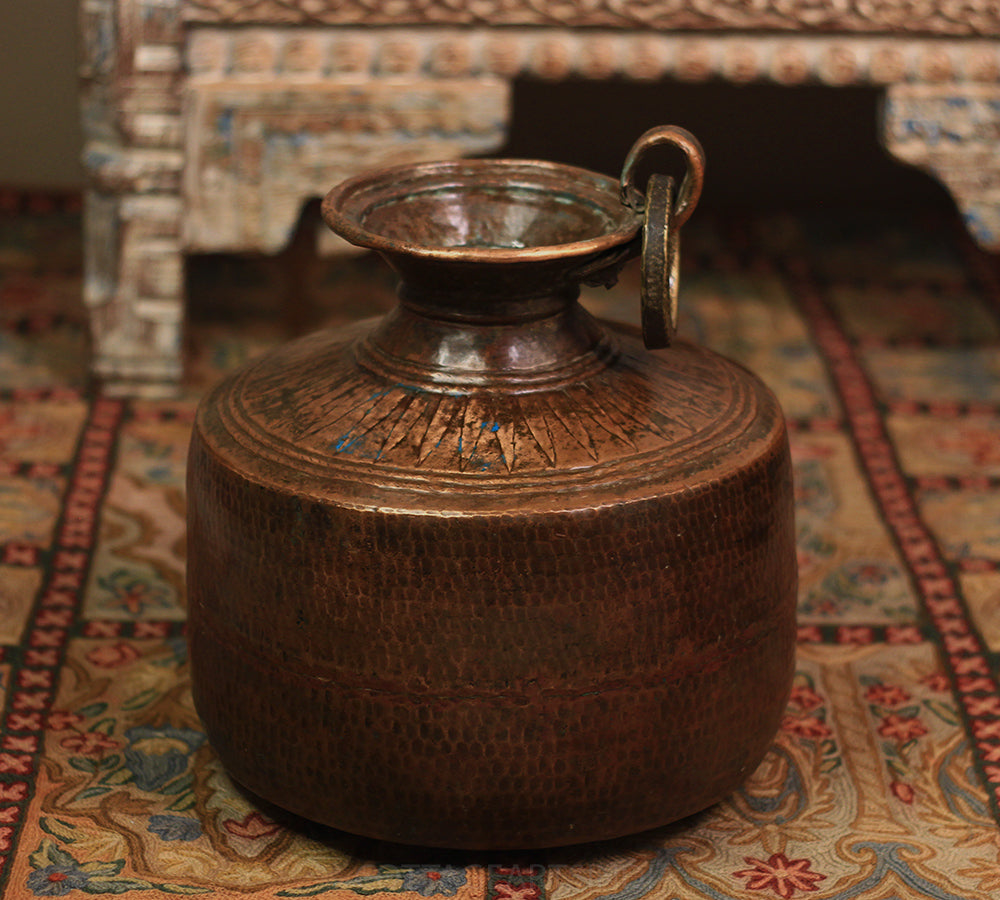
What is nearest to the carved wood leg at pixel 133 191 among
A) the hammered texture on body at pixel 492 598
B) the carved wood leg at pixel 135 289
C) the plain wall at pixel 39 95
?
the carved wood leg at pixel 135 289

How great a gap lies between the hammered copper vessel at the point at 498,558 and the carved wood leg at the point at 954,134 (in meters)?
1.08

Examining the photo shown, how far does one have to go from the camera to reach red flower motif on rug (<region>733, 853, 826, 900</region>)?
5.12 ft

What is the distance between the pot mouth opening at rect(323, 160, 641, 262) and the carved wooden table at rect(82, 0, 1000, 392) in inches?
31.1

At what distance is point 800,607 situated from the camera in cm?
210

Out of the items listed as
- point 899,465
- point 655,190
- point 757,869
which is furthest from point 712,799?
point 899,465

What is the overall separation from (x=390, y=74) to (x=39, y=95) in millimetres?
1260

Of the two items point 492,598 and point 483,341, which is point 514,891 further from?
point 483,341

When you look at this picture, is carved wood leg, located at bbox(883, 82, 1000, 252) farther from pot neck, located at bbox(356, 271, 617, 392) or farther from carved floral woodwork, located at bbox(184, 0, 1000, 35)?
pot neck, located at bbox(356, 271, 617, 392)

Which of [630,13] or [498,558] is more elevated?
[630,13]

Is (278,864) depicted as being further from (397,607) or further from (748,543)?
(748,543)

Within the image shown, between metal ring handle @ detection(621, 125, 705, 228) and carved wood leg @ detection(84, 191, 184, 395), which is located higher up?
metal ring handle @ detection(621, 125, 705, 228)

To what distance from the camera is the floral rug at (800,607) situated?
158cm

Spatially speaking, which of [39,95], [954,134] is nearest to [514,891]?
[954,134]

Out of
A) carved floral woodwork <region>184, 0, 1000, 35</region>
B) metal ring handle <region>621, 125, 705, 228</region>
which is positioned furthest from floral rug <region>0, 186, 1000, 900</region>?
carved floral woodwork <region>184, 0, 1000, 35</region>
